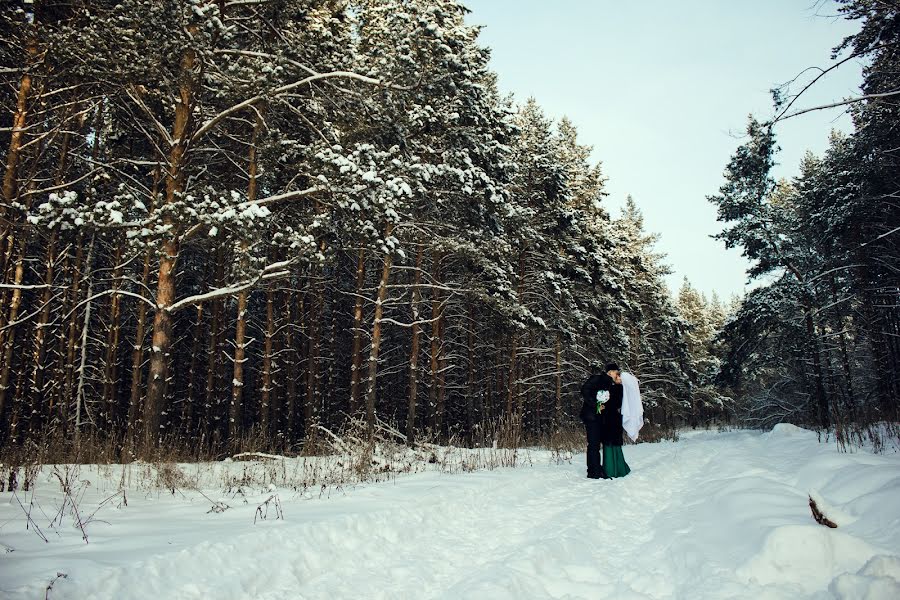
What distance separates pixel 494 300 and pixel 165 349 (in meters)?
8.56

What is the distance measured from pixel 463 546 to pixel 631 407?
6267 mm

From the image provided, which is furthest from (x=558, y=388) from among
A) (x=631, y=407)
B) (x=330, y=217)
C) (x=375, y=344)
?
(x=330, y=217)

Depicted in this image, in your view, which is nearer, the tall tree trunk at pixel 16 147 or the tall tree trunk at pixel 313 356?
the tall tree trunk at pixel 16 147

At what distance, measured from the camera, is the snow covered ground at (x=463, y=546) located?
2.80 m

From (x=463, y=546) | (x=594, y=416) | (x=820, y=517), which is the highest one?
(x=594, y=416)

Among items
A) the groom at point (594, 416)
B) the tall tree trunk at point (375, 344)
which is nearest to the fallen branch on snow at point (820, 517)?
the groom at point (594, 416)

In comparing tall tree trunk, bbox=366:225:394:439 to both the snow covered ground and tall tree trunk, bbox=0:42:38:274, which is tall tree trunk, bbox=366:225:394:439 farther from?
tall tree trunk, bbox=0:42:38:274

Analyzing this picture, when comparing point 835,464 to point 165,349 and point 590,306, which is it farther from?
point 590,306

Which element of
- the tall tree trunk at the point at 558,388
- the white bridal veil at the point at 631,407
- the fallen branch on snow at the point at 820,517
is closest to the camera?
the fallen branch on snow at the point at 820,517

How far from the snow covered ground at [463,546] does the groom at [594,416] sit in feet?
7.97

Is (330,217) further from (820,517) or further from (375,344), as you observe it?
(820,517)

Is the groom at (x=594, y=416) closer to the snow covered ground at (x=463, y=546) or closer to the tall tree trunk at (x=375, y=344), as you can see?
the snow covered ground at (x=463, y=546)

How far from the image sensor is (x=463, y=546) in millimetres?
4156

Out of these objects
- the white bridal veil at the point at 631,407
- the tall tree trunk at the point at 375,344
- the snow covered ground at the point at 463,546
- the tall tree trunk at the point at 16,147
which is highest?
the tall tree trunk at the point at 16,147
